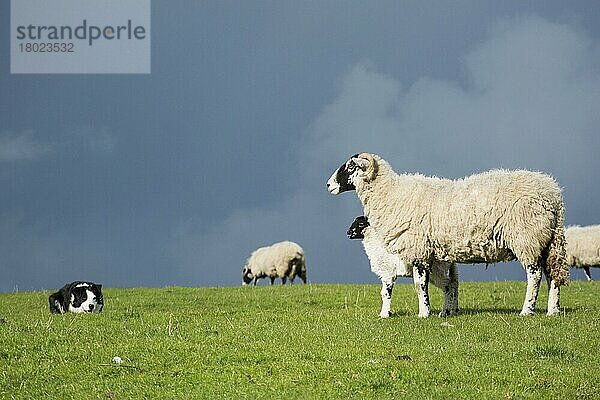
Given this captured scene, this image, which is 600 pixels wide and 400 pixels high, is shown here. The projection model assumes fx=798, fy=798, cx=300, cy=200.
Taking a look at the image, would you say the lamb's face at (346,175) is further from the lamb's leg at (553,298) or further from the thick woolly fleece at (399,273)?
the lamb's leg at (553,298)

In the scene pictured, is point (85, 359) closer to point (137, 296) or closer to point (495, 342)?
point (495, 342)

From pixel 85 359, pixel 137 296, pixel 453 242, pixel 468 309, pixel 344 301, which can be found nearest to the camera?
pixel 85 359

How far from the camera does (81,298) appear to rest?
67.5ft

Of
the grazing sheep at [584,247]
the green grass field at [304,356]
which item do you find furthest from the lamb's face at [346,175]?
the grazing sheep at [584,247]

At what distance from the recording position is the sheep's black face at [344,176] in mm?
18953

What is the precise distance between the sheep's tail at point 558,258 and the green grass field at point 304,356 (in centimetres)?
85

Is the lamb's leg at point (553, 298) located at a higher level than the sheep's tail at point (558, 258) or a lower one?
lower

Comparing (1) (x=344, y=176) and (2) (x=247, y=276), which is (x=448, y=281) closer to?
(1) (x=344, y=176)

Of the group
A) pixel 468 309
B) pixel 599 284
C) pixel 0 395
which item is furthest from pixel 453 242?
pixel 599 284

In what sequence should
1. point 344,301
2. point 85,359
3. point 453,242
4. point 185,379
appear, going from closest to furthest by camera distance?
1. point 185,379
2. point 85,359
3. point 453,242
4. point 344,301

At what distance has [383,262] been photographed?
18500mm

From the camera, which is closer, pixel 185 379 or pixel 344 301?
pixel 185 379

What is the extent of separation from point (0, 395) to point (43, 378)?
2.32 feet

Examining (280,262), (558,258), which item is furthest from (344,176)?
(280,262)
